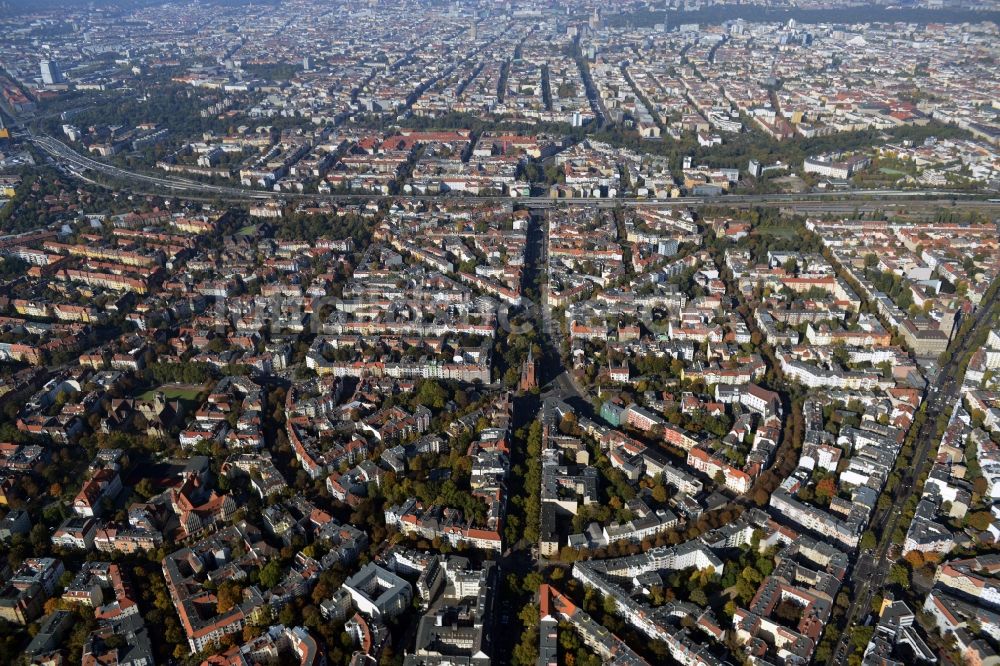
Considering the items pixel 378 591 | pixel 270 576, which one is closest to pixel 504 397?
pixel 378 591

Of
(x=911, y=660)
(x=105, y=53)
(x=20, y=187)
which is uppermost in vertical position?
(x=105, y=53)

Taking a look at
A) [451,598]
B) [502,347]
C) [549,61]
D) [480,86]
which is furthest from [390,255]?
[549,61]

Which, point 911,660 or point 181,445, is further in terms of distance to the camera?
point 181,445

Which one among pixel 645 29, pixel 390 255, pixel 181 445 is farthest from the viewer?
pixel 645 29

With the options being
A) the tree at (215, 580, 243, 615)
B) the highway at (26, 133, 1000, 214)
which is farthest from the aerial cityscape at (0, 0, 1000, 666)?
the highway at (26, 133, 1000, 214)

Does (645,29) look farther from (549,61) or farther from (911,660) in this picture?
(911,660)

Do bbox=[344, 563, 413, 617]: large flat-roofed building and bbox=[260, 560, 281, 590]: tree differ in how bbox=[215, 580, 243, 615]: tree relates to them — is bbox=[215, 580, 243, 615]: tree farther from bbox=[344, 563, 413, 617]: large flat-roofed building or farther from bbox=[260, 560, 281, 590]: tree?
bbox=[344, 563, 413, 617]: large flat-roofed building

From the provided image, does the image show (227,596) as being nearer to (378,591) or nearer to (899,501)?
(378,591)
